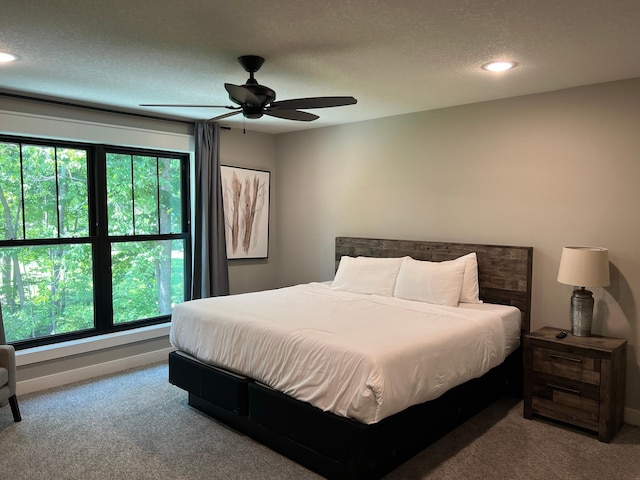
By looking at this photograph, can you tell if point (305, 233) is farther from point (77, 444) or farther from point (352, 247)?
point (77, 444)

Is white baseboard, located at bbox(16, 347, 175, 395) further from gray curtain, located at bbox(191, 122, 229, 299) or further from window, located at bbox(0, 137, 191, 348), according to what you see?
gray curtain, located at bbox(191, 122, 229, 299)

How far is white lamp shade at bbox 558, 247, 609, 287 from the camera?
10.1 ft

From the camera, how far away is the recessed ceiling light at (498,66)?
2832 millimetres

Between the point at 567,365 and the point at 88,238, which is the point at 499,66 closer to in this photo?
the point at 567,365

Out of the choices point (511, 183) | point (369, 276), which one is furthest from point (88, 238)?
point (511, 183)

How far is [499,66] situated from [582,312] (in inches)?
69.4

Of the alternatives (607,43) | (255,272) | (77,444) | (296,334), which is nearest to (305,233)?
(255,272)

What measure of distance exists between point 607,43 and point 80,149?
4082 mm

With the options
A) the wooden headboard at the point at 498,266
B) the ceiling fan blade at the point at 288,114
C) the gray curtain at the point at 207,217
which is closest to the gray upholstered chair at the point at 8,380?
the gray curtain at the point at 207,217

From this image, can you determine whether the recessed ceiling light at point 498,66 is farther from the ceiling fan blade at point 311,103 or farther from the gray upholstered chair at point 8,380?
the gray upholstered chair at point 8,380

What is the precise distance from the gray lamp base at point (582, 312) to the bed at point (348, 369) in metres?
0.43

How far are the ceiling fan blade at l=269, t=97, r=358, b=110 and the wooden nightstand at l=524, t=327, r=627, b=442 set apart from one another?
208 cm

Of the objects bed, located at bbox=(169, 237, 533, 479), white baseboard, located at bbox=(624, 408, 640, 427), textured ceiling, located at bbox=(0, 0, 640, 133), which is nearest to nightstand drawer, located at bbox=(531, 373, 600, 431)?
bed, located at bbox=(169, 237, 533, 479)

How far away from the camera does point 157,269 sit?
4793mm
